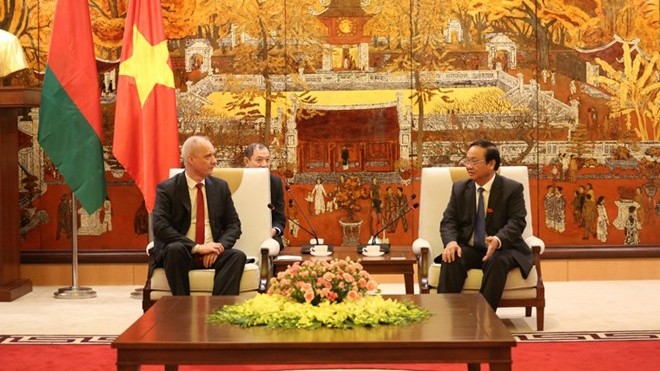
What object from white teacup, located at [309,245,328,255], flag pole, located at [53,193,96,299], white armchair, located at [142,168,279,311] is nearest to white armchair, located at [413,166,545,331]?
white teacup, located at [309,245,328,255]

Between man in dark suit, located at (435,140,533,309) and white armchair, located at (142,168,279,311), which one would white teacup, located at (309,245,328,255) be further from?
man in dark suit, located at (435,140,533,309)

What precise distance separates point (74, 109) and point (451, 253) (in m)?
3.67

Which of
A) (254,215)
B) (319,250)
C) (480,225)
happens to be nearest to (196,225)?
(254,215)

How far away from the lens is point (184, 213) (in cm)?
747

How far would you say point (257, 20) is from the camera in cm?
998

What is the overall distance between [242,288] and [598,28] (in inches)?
182

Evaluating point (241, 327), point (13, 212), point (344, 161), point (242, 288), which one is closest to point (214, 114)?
point (344, 161)

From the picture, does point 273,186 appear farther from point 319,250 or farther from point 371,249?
point 371,249

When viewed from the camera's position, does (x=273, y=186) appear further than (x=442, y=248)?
Yes

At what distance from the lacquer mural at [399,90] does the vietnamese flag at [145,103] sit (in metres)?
0.67

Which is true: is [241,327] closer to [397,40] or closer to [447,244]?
[447,244]

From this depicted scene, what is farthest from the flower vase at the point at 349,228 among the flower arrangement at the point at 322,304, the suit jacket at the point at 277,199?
the flower arrangement at the point at 322,304

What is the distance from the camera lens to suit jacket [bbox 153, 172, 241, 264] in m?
7.34

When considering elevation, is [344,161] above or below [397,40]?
below
